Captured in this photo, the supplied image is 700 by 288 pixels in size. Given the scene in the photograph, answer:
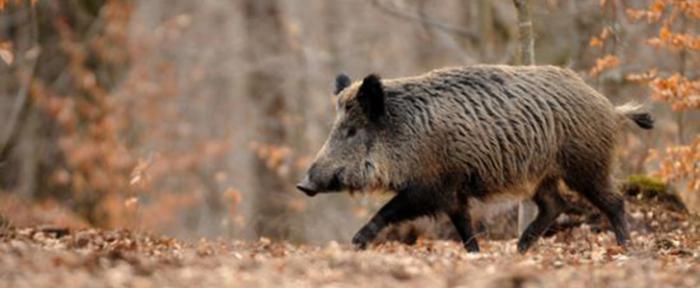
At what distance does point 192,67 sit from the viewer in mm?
26469

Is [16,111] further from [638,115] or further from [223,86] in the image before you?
[638,115]

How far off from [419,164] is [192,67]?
55.8ft

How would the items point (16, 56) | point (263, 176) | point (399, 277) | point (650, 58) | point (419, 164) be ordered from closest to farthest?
1. point (399, 277)
2. point (419, 164)
3. point (650, 58)
4. point (16, 56)
5. point (263, 176)

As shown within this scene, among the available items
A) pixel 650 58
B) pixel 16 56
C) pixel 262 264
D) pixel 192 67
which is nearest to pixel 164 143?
pixel 192 67

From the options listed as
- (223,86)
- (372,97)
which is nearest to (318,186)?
(372,97)

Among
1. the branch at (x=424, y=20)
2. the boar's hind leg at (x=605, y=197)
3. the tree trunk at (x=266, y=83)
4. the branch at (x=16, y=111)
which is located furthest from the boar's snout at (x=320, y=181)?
the tree trunk at (x=266, y=83)

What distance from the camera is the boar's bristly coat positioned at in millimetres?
10047

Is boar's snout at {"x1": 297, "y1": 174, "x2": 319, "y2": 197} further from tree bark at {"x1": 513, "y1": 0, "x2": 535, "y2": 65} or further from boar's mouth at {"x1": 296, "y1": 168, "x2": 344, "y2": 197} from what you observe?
tree bark at {"x1": 513, "y1": 0, "x2": 535, "y2": 65}

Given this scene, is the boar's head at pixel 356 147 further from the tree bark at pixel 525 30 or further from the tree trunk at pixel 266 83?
the tree trunk at pixel 266 83

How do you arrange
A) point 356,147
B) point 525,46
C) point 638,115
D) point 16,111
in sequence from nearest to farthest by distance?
point 356,147, point 638,115, point 525,46, point 16,111

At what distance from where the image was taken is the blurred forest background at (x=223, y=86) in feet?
55.9

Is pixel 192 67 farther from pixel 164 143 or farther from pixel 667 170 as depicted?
pixel 667 170

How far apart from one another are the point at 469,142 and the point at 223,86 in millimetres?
17658

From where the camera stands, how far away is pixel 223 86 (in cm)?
2734
